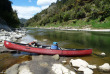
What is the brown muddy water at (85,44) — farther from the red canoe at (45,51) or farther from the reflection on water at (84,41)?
the red canoe at (45,51)

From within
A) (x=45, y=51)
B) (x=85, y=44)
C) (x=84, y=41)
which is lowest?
(x=85, y=44)

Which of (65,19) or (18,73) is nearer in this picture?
(18,73)

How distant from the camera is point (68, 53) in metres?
11.4

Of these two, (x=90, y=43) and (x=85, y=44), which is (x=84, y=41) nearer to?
(x=90, y=43)

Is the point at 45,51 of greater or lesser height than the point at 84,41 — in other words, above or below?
above

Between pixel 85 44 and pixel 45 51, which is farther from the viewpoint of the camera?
pixel 85 44

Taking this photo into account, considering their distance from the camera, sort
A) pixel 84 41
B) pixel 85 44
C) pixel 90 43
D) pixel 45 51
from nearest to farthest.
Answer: pixel 45 51, pixel 85 44, pixel 90 43, pixel 84 41

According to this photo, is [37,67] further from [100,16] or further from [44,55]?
[100,16]

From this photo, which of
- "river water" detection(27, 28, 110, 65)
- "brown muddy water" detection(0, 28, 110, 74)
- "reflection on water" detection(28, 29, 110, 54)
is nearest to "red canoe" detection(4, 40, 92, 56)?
"brown muddy water" detection(0, 28, 110, 74)

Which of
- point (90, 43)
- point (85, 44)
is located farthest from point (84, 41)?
point (85, 44)

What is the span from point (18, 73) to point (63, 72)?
3.74m

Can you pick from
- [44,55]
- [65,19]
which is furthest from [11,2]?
[44,55]

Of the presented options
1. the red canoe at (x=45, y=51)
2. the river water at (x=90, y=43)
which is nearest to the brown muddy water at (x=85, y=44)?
the river water at (x=90, y=43)

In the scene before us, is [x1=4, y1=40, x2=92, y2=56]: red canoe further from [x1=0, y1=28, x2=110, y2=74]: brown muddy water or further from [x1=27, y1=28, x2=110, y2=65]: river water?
[x1=27, y1=28, x2=110, y2=65]: river water
